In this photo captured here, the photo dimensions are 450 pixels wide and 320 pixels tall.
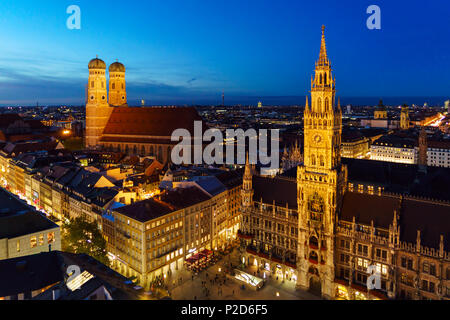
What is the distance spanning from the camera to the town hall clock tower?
172ft

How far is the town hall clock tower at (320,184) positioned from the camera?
52.5 metres

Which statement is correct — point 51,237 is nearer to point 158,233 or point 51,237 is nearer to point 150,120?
point 158,233

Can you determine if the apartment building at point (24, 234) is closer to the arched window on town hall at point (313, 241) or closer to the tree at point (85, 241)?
the tree at point (85, 241)

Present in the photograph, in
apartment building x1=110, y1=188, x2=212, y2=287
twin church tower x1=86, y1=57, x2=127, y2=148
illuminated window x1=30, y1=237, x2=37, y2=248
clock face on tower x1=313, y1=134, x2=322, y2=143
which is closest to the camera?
illuminated window x1=30, y1=237, x2=37, y2=248

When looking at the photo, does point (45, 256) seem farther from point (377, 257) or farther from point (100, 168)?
point (100, 168)

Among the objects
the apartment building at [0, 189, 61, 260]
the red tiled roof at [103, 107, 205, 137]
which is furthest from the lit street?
the red tiled roof at [103, 107, 205, 137]

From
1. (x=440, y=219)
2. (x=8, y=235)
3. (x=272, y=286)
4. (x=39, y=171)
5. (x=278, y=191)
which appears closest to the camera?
(x=440, y=219)

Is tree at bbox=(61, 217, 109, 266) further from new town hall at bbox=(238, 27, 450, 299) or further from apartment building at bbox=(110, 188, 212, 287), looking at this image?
new town hall at bbox=(238, 27, 450, 299)

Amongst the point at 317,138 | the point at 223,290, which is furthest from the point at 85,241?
the point at 317,138

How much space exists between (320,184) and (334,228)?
22.8 ft

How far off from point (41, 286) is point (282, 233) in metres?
37.9

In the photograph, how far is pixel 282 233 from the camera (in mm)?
60500

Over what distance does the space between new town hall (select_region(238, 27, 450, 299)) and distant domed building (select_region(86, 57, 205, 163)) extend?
262 ft
